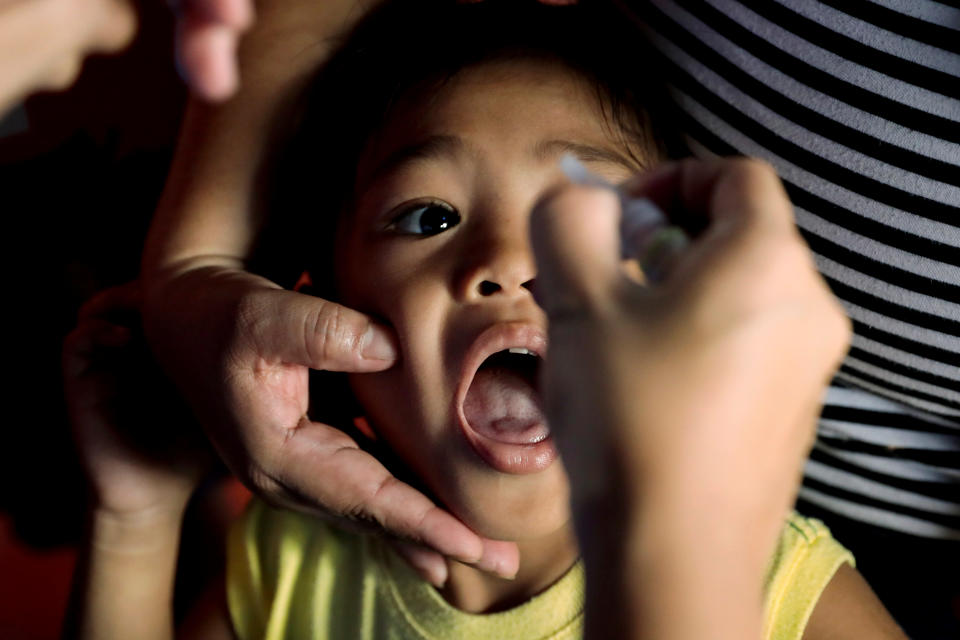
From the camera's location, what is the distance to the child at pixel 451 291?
76 cm

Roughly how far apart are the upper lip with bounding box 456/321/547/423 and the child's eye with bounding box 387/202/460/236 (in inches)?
5.2

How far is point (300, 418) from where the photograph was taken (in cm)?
79

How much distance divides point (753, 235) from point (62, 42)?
0.44 m

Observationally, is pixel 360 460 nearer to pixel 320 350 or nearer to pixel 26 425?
pixel 320 350

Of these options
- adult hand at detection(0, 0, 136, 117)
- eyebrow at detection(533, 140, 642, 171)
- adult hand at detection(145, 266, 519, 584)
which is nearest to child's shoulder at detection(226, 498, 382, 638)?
adult hand at detection(145, 266, 519, 584)

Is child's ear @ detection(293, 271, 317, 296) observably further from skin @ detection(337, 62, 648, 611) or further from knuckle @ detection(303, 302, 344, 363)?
knuckle @ detection(303, 302, 344, 363)

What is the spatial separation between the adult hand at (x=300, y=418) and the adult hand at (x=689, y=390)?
36 centimetres

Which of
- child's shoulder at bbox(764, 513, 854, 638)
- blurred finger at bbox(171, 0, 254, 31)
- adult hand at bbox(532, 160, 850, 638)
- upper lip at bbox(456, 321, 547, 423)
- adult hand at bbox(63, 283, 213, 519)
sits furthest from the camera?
adult hand at bbox(63, 283, 213, 519)

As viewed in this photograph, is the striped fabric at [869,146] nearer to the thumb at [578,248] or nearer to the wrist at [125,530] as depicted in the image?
the thumb at [578,248]

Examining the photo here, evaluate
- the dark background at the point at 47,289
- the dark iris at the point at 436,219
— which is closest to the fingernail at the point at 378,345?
the dark iris at the point at 436,219

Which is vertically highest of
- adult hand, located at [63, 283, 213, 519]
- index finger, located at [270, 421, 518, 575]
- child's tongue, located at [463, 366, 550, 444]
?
child's tongue, located at [463, 366, 550, 444]

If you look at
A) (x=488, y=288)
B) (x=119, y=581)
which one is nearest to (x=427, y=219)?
(x=488, y=288)

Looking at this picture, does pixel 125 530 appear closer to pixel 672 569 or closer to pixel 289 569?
pixel 289 569

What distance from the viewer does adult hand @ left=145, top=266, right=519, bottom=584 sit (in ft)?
2.43
